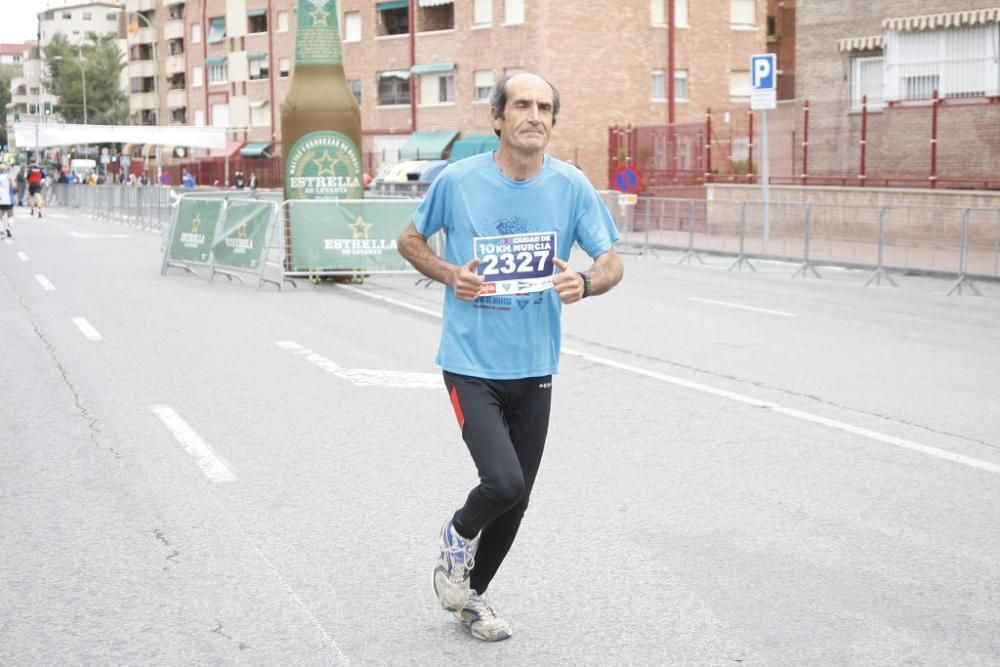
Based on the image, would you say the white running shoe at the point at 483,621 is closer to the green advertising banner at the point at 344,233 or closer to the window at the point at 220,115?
the green advertising banner at the point at 344,233

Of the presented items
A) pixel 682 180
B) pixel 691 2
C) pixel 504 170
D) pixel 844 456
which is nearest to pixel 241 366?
pixel 844 456

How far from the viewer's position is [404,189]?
40.6 meters

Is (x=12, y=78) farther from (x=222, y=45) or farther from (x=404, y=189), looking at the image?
(x=404, y=189)

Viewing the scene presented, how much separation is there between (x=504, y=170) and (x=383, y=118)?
55.6 m

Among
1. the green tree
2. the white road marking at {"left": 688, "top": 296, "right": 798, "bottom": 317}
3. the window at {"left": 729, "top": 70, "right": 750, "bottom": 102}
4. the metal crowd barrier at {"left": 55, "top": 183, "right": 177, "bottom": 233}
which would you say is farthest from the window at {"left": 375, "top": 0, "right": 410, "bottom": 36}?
the green tree

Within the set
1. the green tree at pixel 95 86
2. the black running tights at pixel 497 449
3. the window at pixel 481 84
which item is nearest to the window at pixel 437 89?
the window at pixel 481 84

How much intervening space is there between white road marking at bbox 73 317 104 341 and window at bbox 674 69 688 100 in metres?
39.7

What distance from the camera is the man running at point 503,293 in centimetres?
464

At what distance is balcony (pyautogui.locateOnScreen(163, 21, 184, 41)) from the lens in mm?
93500

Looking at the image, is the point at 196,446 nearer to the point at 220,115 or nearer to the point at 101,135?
the point at 101,135

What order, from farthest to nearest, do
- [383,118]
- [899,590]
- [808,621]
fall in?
[383,118] → [899,590] → [808,621]

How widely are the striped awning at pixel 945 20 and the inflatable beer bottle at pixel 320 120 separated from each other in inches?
642

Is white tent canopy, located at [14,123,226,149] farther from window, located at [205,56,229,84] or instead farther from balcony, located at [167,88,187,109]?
balcony, located at [167,88,187,109]

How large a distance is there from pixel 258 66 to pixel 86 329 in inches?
2522
